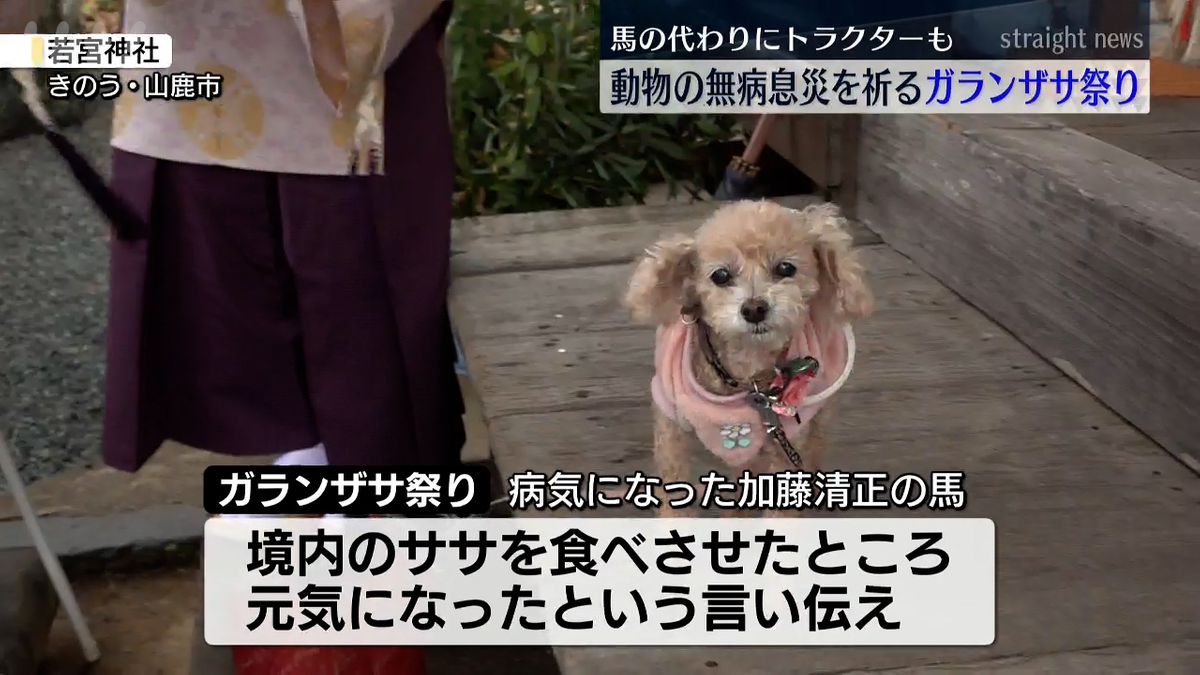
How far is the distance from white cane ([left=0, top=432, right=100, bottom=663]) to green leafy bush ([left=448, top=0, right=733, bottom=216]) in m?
0.42

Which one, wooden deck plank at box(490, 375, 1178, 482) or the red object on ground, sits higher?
wooden deck plank at box(490, 375, 1178, 482)

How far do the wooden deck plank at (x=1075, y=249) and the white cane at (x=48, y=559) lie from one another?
2.27 ft

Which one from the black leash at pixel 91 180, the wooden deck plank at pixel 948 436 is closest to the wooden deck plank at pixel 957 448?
the wooden deck plank at pixel 948 436

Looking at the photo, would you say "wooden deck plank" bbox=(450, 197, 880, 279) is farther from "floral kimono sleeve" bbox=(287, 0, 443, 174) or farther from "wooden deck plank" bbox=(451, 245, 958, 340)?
"floral kimono sleeve" bbox=(287, 0, 443, 174)

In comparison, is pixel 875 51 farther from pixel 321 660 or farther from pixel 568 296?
pixel 321 660

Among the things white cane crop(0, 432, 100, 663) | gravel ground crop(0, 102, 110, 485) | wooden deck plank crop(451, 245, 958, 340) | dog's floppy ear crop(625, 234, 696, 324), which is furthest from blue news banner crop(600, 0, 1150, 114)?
Result: white cane crop(0, 432, 100, 663)

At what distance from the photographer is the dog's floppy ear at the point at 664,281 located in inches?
23.2

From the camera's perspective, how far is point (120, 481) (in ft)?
3.20

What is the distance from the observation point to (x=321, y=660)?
67cm

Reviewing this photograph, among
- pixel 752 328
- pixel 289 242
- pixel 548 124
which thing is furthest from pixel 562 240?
pixel 752 328
